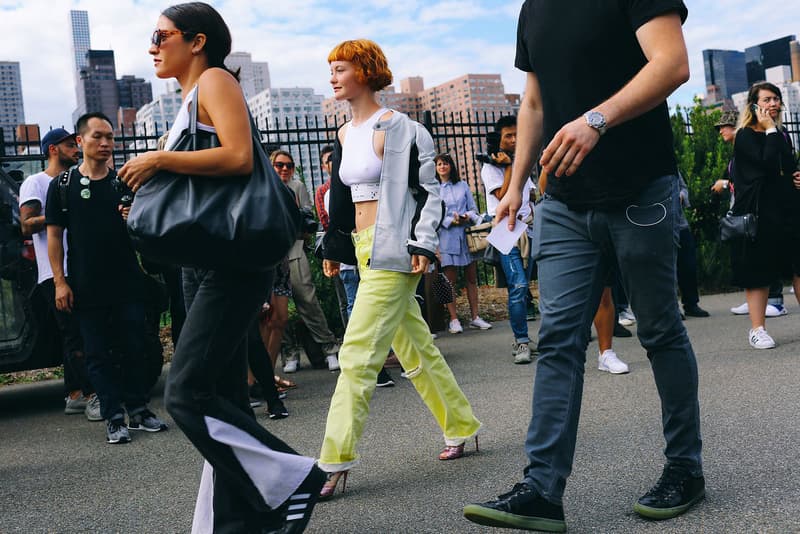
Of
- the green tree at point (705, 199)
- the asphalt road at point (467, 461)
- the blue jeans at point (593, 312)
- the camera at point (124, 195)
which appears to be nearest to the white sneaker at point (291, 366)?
the asphalt road at point (467, 461)

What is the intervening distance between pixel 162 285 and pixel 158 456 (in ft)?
6.68

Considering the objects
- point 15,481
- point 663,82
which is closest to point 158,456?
point 15,481

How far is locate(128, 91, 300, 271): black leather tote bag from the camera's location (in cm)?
270

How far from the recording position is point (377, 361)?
3822 mm

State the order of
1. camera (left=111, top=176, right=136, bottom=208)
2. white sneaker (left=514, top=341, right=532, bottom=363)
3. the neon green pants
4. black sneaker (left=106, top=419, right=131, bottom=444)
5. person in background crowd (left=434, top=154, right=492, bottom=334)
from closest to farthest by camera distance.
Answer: the neon green pants < camera (left=111, top=176, right=136, bottom=208) < black sneaker (left=106, top=419, right=131, bottom=444) < white sneaker (left=514, top=341, right=532, bottom=363) < person in background crowd (left=434, top=154, right=492, bottom=334)

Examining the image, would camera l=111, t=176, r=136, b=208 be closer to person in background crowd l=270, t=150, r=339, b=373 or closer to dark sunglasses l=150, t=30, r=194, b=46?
dark sunglasses l=150, t=30, r=194, b=46

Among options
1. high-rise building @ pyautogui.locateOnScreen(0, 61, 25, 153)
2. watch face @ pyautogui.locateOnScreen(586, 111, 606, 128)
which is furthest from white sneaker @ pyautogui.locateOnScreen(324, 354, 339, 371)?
high-rise building @ pyautogui.locateOnScreen(0, 61, 25, 153)

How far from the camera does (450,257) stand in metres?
9.87

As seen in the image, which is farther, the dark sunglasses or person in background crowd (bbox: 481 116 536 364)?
person in background crowd (bbox: 481 116 536 364)

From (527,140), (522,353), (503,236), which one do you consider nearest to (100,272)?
(503,236)

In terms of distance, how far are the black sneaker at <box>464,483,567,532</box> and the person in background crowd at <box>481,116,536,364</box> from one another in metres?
4.28

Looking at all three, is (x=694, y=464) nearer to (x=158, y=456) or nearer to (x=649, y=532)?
(x=649, y=532)

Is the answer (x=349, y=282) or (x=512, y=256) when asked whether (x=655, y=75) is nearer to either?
(x=349, y=282)

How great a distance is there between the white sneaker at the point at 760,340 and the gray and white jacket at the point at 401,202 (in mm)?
3936
